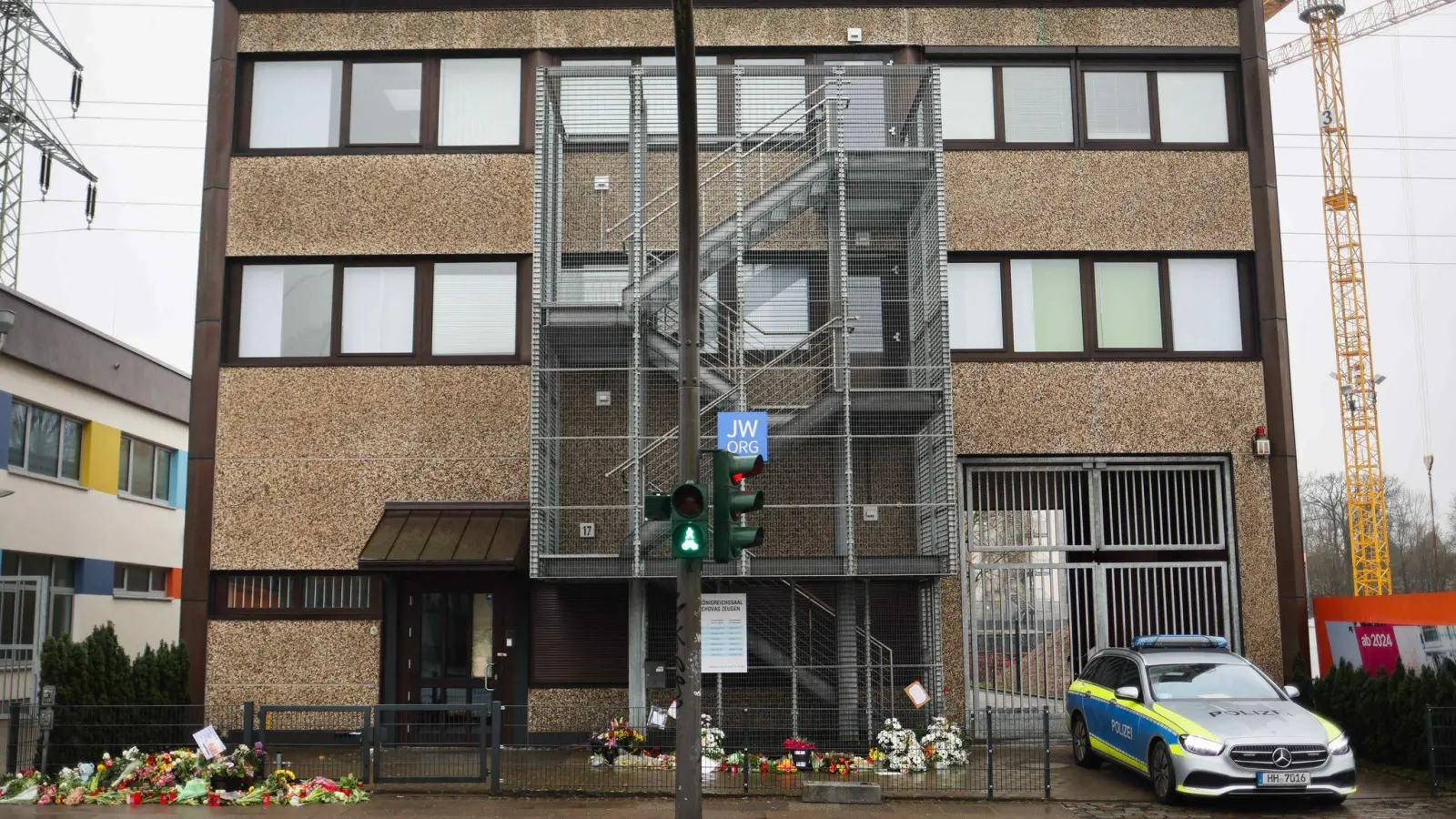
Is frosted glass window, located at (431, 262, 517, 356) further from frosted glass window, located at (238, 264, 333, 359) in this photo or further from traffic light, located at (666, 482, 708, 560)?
traffic light, located at (666, 482, 708, 560)

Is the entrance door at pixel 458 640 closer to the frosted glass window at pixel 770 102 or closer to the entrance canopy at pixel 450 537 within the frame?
the entrance canopy at pixel 450 537

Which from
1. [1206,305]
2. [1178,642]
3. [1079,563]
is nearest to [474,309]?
[1079,563]

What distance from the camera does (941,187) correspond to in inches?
614

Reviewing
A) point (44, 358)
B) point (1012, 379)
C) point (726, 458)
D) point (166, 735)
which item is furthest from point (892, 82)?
point (44, 358)

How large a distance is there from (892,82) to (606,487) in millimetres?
6618

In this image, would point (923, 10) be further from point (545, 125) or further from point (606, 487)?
point (606, 487)

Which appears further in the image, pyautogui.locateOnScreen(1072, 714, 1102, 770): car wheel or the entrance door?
the entrance door

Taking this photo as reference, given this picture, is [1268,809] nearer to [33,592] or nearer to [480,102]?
[480,102]

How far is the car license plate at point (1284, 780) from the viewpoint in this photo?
11828 millimetres

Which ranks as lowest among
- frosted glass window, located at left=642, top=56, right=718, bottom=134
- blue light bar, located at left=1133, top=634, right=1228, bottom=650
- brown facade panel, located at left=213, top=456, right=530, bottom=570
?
blue light bar, located at left=1133, top=634, right=1228, bottom=650

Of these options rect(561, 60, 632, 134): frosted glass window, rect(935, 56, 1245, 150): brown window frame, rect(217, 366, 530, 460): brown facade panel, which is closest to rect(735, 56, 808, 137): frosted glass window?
rect(561, 60, 632, 134): frosted glass window

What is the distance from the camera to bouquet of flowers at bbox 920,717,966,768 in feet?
48.5

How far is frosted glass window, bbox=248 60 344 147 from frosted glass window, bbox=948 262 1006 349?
9257mm

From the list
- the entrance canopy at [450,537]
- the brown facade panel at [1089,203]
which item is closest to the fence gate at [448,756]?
the entrance canopy at [450,537]
